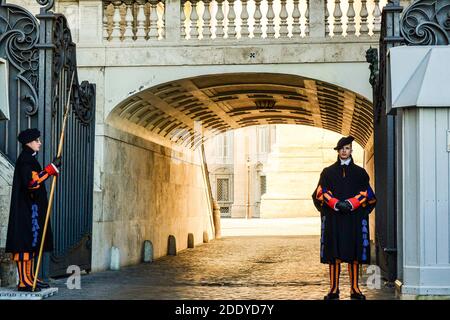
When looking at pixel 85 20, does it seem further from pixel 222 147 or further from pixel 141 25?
pixel 222 147

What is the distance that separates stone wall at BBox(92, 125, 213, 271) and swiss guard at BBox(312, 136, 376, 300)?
652cm

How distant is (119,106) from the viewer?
54.4 feet

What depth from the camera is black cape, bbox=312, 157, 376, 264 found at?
10.3m

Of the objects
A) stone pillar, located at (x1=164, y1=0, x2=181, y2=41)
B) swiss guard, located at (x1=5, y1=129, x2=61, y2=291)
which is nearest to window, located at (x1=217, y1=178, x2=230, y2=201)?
stone pillar, located at (x1=164, y1=0, x2=181, y2=41)

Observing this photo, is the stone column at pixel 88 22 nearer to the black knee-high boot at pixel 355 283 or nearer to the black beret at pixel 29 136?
the black beret at pixel 29 136

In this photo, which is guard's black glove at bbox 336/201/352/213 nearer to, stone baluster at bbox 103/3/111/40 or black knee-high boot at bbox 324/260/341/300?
black knee-high boot at bbox 324/260/341/300

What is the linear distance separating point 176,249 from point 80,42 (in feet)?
25.0

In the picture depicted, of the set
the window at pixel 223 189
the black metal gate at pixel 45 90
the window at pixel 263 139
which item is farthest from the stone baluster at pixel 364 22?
the window at pixel 223 189

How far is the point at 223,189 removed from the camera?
6706 cm

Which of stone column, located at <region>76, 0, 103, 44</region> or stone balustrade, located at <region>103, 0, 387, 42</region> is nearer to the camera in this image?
stone balustrade, located at <region>103, 0, 387, 42</region>

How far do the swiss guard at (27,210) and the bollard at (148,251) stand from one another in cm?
847

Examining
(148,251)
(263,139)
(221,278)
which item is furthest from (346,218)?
(263,139)

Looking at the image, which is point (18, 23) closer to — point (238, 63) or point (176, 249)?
point (238, 63)
